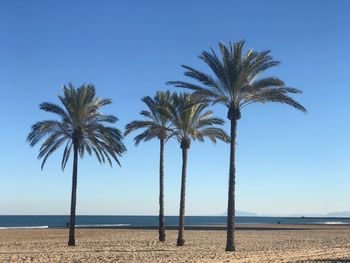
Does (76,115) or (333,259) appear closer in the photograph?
(333,259)

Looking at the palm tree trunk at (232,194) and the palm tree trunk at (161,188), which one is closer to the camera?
the palm tree trunk at (232,194)

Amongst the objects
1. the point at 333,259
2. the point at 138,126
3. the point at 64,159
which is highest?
the point at 138,126

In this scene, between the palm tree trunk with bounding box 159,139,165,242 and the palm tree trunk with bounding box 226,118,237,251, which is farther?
the palm tree trunk with bounding box 159,139,165,242

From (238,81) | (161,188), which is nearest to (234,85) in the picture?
(238,81)

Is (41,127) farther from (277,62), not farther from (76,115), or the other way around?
(277,62)

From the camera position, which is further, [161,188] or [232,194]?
[161,188]

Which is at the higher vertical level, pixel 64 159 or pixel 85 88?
pixel 85 88

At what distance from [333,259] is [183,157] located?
46.1ft

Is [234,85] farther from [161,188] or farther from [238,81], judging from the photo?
[161,188]

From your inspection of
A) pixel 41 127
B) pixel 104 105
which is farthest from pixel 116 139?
pixel 41 127

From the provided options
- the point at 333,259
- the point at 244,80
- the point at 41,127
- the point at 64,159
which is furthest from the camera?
the point at 64,159

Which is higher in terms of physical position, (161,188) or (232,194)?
(161,188)

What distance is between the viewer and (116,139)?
3594 cm

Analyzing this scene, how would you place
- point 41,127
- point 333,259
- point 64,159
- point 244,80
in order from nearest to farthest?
point 333,259, point 244,80, point 41,127, point 64,159
